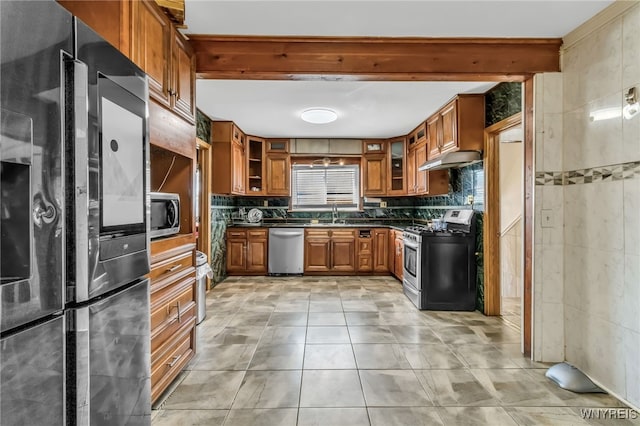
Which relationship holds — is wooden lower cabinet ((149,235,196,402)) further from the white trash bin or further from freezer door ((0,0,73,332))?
freezer door ((0,0,73,332))

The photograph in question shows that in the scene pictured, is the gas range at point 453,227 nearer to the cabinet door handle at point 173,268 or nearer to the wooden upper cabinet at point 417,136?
Answer: the wooden upper cabinet at point 417,136

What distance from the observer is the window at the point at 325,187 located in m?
6.16

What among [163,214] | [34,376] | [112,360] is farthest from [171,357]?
[34,376]

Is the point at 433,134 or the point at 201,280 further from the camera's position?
the point at 433,134

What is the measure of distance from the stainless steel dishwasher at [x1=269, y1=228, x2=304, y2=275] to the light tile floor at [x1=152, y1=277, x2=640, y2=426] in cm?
177

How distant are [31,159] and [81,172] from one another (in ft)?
0.39

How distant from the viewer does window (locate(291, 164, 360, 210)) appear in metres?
6.16

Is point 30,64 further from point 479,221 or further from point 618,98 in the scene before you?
point 479,221

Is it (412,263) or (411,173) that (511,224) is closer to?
(412,263)

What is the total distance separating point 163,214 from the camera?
1877 millimetres

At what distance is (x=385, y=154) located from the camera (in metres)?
5.66

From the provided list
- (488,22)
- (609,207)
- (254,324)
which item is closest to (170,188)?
(254,324)

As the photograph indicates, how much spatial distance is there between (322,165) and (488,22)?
4135 millimetres

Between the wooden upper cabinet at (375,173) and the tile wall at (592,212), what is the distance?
3333mm
